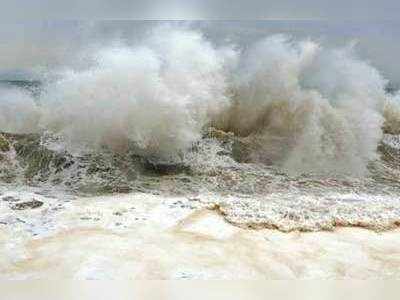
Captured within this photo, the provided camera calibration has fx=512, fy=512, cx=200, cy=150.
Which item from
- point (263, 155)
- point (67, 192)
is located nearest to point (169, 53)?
point (263, 155)

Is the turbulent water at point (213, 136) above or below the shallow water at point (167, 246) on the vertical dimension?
above

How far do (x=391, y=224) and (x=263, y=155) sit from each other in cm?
241

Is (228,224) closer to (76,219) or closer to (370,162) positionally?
(76,219)

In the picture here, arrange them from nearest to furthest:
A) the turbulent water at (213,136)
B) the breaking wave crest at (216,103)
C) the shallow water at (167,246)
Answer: the shallow water at (167,246)
the turbulent water at (213,136)
the breaking wave crest at (216,103)

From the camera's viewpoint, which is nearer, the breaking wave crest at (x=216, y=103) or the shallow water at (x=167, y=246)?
the shallow water at (x=167, y=246)

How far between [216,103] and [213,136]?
2.10ft

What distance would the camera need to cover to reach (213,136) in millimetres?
7051

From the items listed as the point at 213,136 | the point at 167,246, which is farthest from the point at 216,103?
the point at 167,246

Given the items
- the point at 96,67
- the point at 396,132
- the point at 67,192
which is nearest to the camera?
the point at 67,192

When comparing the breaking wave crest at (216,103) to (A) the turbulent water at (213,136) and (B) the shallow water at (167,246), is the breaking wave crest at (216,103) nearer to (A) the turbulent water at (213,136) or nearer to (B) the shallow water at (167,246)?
(A) the turbulent water at (213,136)

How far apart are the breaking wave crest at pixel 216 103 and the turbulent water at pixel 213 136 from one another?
0.06 feet

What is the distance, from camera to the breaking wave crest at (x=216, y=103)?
6324mm

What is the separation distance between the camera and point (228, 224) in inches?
165

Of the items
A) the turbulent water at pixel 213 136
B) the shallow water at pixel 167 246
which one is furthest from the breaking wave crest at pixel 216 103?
the shallow water at pixel 167 246
